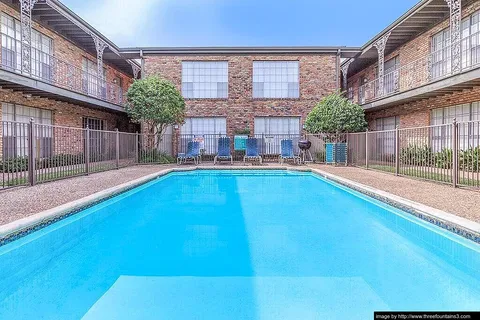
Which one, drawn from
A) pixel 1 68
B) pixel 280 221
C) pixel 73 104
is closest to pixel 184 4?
pixel 73 104

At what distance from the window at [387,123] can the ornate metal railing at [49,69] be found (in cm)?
1499

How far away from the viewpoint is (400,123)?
56.4 feet

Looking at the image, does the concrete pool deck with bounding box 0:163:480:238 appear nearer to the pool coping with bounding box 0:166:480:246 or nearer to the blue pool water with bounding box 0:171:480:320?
the pool coping with bounding box 0:166:480:246

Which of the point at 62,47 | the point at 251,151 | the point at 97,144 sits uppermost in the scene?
the point at 62,47

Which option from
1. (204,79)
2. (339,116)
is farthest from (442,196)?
(204,79)

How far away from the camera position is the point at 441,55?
46.7 feet

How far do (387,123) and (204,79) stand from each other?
10648mm

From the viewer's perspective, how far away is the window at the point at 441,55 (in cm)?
1370

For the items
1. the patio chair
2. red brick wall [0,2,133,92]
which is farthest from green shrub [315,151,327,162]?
red brick wall [0,2,133,92]

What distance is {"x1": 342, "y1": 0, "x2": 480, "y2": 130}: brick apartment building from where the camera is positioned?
38.0 feet

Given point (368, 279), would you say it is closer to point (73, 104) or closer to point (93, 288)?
point (93, 288)

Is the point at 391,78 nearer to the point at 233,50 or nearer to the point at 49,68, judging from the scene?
the point at 233,50

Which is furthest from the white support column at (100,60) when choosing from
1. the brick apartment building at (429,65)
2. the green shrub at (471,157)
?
the green shrub at (471,157)

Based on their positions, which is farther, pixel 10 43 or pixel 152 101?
pixel 152 101
